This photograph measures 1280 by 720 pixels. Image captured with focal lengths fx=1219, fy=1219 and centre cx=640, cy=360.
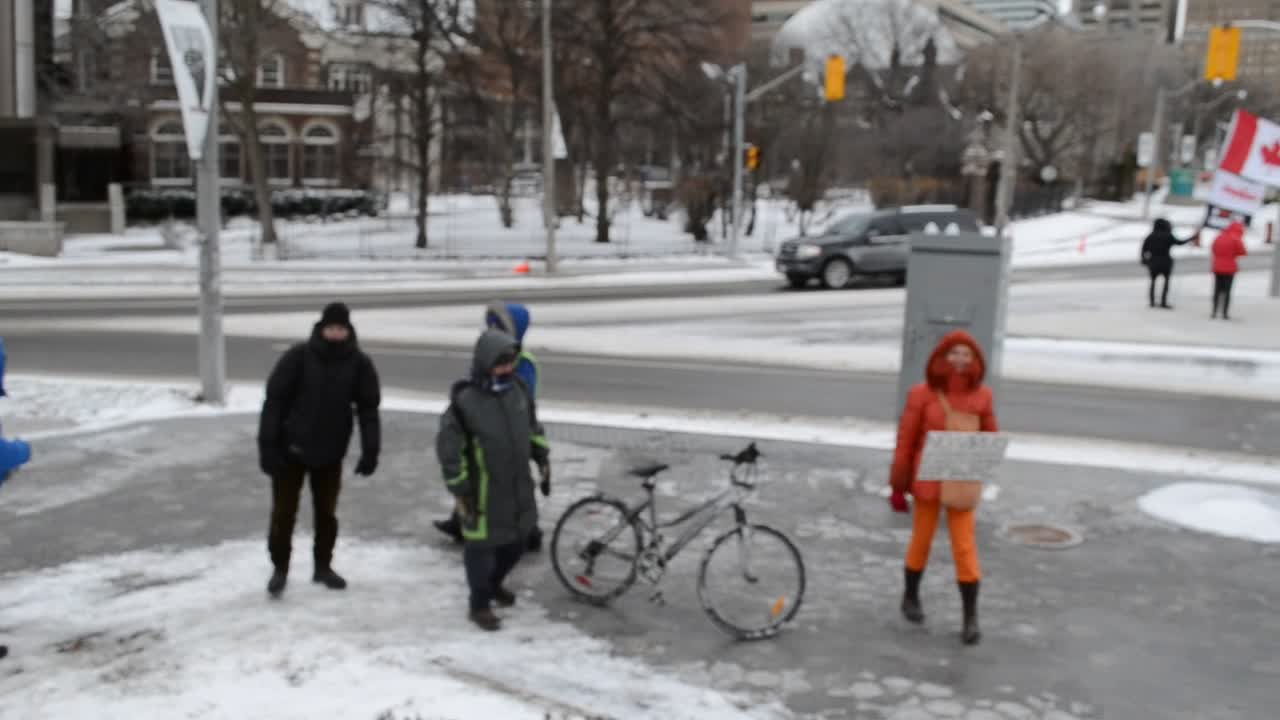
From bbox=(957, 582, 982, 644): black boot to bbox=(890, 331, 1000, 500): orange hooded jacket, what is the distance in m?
0.51

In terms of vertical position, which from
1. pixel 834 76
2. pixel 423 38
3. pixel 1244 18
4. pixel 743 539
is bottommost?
pixel 743 539

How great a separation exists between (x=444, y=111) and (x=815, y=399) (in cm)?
3570

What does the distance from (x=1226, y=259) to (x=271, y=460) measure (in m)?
18.5

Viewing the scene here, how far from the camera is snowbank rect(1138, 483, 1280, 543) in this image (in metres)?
8.63

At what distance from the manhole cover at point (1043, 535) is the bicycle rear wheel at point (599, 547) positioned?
119 inches

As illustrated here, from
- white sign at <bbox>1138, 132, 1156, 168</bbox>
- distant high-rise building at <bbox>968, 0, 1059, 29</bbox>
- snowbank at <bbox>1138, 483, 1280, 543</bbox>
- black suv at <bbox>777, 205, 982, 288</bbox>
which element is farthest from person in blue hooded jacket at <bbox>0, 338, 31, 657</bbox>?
distant high-rise building at <bbox>968, 0, 1059, 29</bbox>

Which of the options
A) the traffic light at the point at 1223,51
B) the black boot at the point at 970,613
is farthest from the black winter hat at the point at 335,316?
the traffic light at the point at 1223,51

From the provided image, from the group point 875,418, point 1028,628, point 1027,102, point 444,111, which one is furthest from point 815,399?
point 1027,102

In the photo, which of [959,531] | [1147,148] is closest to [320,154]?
[1147,148]

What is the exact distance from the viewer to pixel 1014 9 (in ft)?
431

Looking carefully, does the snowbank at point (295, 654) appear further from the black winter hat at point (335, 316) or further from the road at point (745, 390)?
the road at point (745, 390)

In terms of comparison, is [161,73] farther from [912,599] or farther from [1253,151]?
[912,599]

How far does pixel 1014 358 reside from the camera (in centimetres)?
1736

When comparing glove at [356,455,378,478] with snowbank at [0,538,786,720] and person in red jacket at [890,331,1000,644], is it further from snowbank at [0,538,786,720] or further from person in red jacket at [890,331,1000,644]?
person in red jacket at [890,331,1000,644]
